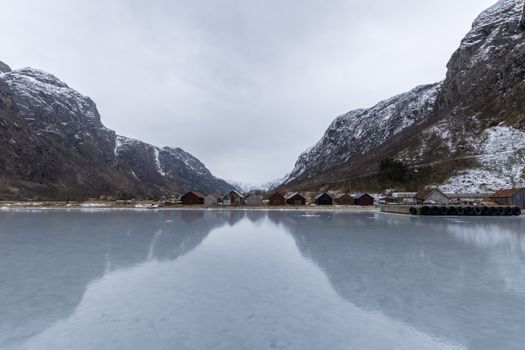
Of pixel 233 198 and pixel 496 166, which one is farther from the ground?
pixel 496 166

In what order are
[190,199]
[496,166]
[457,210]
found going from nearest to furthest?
[457,210] < [496,166] < [190,199]

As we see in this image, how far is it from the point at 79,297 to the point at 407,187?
126 meters

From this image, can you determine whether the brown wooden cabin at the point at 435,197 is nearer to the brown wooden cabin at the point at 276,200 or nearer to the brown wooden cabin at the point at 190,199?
the brown wooden cabin at the point at 276,200

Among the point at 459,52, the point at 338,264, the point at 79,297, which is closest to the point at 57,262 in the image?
the point at 79,297

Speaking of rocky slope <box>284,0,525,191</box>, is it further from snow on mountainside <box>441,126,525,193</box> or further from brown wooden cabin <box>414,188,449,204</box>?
brown wooden cabin <box>414,188,449,204</box>

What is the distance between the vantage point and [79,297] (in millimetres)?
14117

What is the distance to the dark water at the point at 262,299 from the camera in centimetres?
1000

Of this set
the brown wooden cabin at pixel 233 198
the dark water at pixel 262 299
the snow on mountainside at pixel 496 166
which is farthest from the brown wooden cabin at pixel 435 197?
the dark water at pixel 262 299

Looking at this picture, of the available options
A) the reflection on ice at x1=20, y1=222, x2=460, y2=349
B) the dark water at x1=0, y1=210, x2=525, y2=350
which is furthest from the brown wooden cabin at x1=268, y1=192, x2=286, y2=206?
the reflection on ice at x1=20, y1=222, x2=460, y2=349

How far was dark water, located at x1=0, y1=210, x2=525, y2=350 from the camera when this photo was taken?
10000mm

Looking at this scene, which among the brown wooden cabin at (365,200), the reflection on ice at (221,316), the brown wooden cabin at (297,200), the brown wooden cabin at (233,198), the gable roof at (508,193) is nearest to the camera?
the reflection on ice at (221,316)

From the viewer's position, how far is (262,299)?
1369 centimetres

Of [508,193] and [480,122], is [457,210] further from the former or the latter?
[480,122]

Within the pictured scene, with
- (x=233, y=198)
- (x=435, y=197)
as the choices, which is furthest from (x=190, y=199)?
(x=435, y=197)
